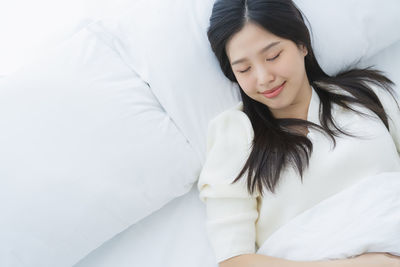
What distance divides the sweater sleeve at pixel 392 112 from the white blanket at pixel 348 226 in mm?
164

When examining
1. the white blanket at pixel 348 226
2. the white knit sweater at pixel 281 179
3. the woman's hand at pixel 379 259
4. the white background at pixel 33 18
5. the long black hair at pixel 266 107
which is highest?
the white background at pixel 33 18

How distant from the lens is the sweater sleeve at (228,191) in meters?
1.01

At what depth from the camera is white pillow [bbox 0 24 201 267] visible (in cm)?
96

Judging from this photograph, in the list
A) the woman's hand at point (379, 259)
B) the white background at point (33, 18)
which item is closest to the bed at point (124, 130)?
the white background at point (33, 18)

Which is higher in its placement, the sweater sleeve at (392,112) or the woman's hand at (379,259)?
the sweater sleeve at (392,112)

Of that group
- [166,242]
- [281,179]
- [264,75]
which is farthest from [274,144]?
[166,242]

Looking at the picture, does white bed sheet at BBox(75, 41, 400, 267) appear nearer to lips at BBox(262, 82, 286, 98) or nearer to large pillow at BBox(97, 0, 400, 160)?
large pillow at BBox(97, 0, 400, 160)

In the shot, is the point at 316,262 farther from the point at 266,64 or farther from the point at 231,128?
the point at 266,64

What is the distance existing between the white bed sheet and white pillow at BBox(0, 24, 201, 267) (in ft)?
0.22

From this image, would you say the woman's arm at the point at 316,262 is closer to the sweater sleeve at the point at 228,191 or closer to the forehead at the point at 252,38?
the sweater sleeve at the point at 228,191

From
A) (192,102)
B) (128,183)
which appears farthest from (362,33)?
(128,183)

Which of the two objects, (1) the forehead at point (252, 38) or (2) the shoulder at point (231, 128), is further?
(2) the shoulder at point (231, 128)

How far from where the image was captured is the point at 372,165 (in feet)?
3.31

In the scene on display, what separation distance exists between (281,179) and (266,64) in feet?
1.05
